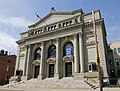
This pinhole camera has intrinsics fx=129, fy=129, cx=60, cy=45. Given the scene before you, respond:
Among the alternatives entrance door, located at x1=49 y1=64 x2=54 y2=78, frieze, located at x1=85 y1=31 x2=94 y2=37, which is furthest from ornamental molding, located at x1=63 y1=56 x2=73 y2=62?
frieze, located at x1=85 y1=31 x2=94 y2=37

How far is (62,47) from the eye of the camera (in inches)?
1377

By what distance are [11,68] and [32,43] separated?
21.7 m

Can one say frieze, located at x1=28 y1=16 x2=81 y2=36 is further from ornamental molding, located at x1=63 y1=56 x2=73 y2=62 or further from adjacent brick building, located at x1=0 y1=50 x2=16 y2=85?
adjacent brick building, located at x1=0 y1=50 x2=16 y2=85

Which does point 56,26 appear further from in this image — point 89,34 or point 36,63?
point 36,63

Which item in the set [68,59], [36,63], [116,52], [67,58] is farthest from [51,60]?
[116,52]

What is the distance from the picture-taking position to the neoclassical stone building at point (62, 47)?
96.8ft

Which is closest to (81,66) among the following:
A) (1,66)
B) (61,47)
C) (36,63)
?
(61,47)

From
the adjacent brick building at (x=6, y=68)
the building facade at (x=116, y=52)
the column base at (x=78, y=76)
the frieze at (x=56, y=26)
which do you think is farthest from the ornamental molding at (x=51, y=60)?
the adjacent brick building at (x=6, y=68)

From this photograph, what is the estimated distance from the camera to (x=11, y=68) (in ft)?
179

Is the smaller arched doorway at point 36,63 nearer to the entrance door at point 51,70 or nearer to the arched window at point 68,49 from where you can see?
the entrance door at point 51,70

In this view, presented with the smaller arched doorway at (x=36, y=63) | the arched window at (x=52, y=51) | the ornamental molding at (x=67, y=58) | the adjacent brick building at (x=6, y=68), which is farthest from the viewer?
the adjacent brick building at (x=6, y=68)

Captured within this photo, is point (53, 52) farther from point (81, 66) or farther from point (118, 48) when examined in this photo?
point (118, 48)

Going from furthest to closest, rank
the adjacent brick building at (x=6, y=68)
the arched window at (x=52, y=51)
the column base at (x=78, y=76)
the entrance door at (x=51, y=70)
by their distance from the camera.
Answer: the adjacent brick building at (x=6, y=68) → the arched window at (x=52, y=51) → the entrance door at (x=51, y=70) → the column base at (x=78, y=76)

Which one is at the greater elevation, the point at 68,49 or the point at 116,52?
the point at 116,52
